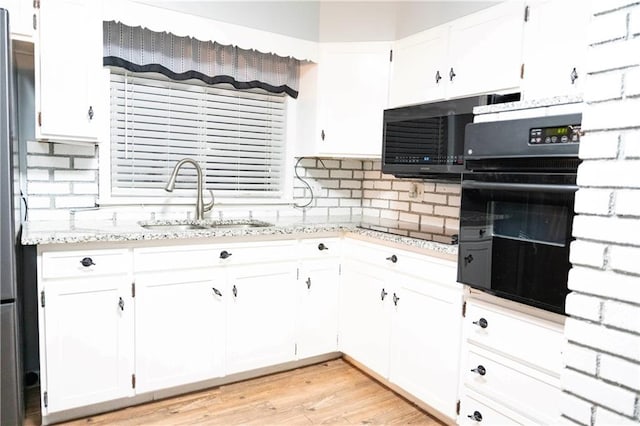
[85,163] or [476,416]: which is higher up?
[85,163]

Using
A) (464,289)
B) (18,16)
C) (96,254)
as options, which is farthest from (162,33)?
(464,289)

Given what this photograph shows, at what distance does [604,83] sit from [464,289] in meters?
1.19

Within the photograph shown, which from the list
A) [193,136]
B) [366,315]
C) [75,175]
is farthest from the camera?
[193,136]

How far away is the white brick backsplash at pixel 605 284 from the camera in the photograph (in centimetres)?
108

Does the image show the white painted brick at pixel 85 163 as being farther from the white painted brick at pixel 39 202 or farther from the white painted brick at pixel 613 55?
the white painted brick at pixel 613 55

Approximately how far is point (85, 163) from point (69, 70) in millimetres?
557

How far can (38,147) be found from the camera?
2.48m

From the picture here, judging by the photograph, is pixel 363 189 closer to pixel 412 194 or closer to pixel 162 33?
pixel 412 194

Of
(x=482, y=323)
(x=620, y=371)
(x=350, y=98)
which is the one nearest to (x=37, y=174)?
(x=350, y=98)

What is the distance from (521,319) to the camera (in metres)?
1.79

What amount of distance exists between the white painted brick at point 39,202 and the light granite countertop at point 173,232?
0.10 m

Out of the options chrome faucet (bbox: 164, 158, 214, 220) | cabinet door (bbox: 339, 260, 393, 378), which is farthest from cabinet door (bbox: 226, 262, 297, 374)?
chrome faucet (bbox: 164, 158, 214, 220)

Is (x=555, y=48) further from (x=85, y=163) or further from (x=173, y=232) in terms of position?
(x=85, y=163)

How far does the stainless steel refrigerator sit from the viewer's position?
6.22ft
